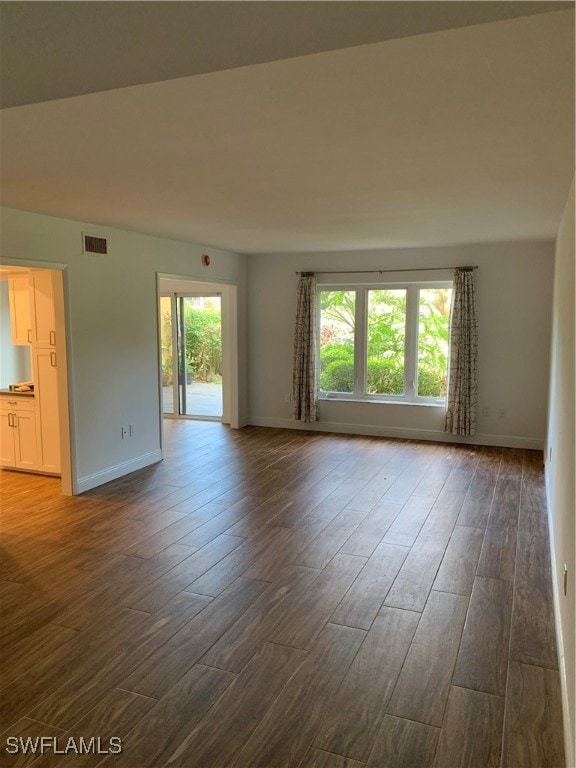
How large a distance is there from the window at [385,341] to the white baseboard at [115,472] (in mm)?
2741

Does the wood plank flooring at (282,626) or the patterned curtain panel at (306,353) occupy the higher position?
→ the patterned curtain panel at (306,353)

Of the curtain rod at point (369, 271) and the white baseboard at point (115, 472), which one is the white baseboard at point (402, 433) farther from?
the white baseboard at point (115, 472)

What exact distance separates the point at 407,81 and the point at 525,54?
0.38 meters

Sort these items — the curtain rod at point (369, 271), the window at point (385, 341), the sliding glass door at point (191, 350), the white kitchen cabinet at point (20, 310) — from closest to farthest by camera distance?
1. the white kitchen cabinet at point (20, 310)
2. the curtain rod at point (369, 271)
3. the window at point (385, 341)
4. the sliding glass door at point (191, 350)

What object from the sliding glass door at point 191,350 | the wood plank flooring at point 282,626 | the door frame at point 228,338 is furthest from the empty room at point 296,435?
the sliding glass door at point 191,350

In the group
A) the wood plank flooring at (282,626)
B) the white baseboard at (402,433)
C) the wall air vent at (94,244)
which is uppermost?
the wall air vent at (94,244)

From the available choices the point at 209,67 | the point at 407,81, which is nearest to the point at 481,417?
the point at 407,81

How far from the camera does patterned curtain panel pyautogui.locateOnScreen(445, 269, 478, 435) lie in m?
6.55

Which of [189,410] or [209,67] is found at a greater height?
[209,67]

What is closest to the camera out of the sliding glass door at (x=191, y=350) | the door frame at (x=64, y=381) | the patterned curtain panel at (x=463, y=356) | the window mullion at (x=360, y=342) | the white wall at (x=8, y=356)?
the door frame at (x=64, y=381)

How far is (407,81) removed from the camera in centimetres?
191

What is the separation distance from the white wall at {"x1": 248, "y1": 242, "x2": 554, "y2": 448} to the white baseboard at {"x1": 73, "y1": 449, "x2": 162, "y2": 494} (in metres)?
2.55

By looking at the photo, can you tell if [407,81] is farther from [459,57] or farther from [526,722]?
[526,722]

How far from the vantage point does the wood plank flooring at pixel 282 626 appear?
2.09 metres
